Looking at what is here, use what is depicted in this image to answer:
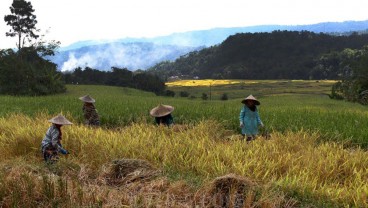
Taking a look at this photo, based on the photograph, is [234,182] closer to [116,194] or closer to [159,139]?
[116,194]

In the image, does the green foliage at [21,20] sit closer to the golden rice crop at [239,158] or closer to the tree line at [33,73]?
the tree line at [33,73]

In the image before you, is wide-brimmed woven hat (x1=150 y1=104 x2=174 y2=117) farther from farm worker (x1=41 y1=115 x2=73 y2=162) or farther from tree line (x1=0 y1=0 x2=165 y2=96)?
tree line (x1=0 y1=0 x2=165 y2=96)

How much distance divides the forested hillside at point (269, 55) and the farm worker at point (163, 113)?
11180 cm

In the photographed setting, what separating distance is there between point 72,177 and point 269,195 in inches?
122

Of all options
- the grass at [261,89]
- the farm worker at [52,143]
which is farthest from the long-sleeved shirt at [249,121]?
the grass at [261,89]

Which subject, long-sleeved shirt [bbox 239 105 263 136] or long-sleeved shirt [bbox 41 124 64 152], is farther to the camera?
long-sleeved shirt [bbox 239 105 263 136]

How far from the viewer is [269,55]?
428 ft

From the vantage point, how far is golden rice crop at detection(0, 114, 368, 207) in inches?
221

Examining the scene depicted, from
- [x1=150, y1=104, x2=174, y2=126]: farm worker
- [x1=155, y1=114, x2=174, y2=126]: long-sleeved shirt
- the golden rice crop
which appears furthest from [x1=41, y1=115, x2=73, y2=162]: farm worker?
[x1=155, y1=114, x2=174, y2=126]: long-sleeved shirt

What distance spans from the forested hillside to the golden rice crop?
11430 centimetres

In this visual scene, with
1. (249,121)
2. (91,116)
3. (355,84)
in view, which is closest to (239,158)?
(249,121)

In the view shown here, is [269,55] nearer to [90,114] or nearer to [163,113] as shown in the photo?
[90,114]

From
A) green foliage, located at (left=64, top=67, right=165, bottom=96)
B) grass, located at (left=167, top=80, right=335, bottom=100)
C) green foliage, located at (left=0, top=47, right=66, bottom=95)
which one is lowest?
grass, located at (left=167, top=80, right=335, bottom=100)

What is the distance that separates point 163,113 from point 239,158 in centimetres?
423
